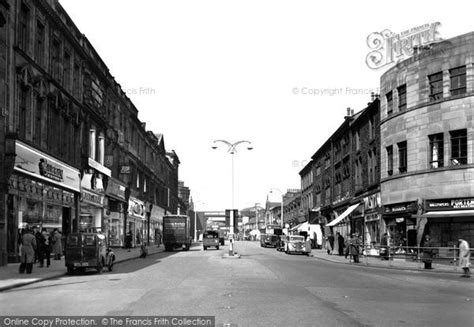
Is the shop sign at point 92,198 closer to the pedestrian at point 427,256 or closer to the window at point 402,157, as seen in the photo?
the window at point 402,157

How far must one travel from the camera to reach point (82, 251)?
899 inches

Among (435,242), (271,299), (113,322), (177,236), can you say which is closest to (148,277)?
(271,299)

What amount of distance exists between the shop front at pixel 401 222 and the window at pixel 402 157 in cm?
241

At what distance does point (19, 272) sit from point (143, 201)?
152 ft

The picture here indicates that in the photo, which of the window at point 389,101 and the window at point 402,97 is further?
the window at point 389,101

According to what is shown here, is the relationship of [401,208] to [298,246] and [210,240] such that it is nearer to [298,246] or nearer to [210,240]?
[298,246]

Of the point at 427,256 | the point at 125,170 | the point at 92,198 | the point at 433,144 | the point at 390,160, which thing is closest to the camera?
the point at 427,256

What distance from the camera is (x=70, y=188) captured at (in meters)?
36.0

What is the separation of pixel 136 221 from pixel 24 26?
36429 millimetres

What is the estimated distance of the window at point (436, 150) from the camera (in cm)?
3459

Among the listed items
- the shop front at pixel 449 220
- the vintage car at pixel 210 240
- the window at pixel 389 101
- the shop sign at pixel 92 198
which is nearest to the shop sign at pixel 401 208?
the shop front at pixel 449 220

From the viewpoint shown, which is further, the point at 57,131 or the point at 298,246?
the point at 298,246

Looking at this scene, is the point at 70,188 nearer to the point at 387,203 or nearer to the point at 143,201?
the point at 387,203

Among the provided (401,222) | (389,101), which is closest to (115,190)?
(389,101)
